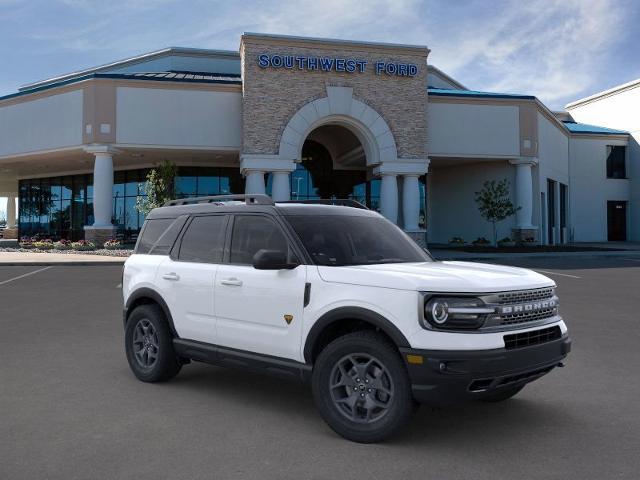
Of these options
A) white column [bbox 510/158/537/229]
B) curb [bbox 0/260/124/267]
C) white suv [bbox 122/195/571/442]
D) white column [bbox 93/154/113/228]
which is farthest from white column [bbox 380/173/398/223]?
white suv [bbox 122/195/571/442]

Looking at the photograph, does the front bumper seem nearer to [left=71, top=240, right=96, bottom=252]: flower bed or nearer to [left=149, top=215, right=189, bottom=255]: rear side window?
[left=149, top=215, right=189, bottom=255]: rear side window

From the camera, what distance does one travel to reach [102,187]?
101 feet

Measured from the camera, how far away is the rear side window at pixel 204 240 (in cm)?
571

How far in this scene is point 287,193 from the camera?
30094 mm

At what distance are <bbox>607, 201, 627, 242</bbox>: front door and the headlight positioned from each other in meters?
46.1

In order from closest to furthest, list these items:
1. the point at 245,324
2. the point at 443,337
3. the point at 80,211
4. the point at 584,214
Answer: the point at 443,337
the point at 245,324
the point at 80,211
the point at 584,214

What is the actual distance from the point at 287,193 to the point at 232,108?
5.37 metres

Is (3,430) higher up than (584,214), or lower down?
lower down

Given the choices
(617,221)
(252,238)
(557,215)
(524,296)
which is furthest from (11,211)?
(524,296)

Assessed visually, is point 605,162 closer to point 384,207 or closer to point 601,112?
point 601,112

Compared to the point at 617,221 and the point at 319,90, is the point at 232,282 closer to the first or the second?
the point at 319,90

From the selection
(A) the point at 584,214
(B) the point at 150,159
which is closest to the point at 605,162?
(A) the point at 584,214

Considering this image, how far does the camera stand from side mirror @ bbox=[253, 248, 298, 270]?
472 centimetres

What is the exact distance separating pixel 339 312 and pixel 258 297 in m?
0.88
